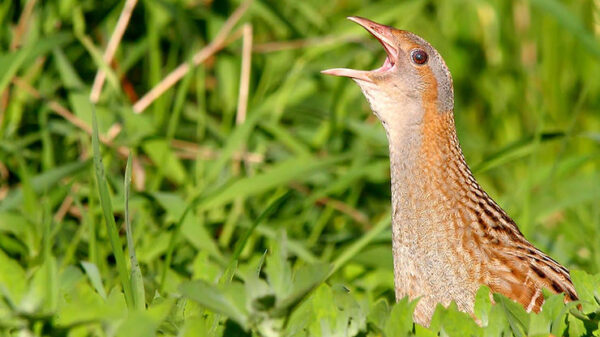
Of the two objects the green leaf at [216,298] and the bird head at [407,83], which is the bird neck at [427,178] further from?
the green leaf at [216,298]

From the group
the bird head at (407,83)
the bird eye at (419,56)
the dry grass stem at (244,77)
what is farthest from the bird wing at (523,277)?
the dry grass stem at (244,77)

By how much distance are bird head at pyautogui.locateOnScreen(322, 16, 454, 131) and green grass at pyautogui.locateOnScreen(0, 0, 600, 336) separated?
16.2 inches

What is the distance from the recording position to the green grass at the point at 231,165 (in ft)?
10.7

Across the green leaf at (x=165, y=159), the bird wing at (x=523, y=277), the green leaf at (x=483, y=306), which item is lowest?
the green leaf at (x=165, y=159)

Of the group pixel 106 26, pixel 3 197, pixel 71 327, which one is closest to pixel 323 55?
pixel 106 26

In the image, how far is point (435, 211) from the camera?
3.36 meters

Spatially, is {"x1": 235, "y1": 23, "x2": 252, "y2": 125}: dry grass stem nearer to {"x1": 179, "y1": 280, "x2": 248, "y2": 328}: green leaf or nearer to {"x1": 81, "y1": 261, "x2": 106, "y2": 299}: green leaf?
{"x1": 81, "y1": 261, "x2": 106, "y2": 299}: green leaf

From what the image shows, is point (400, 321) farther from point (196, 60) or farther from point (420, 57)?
point (196, 60)

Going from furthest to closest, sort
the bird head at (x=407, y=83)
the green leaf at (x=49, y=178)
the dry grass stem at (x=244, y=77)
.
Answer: the dry grass stem at (x=244, y=77) → the green leaf at (x=49, y=178) → the bird head at (x=407, y=83)

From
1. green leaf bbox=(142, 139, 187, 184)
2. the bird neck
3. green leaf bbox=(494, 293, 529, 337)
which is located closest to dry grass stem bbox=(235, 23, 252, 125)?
green leaf bbox=(142, 139, 187, 184)

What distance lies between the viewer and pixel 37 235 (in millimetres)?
4051

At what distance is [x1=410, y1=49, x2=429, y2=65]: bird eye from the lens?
3715mm

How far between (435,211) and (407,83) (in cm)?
53

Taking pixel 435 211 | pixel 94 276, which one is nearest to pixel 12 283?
pixel 94 276
